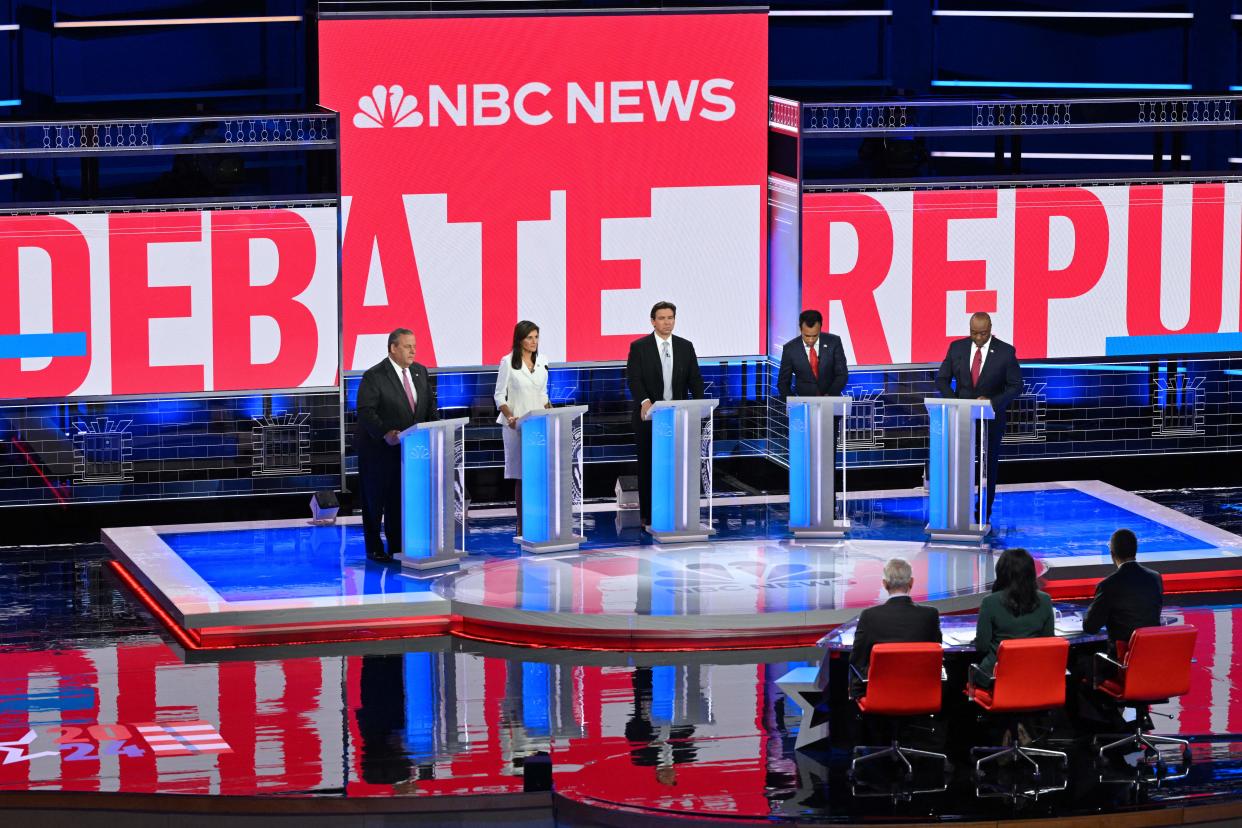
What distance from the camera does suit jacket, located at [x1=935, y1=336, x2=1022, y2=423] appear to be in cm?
1276

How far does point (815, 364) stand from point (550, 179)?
2.42 meters

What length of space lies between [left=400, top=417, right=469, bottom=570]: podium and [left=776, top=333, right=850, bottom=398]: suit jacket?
2199 millimetres

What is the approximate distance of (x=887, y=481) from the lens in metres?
15.4

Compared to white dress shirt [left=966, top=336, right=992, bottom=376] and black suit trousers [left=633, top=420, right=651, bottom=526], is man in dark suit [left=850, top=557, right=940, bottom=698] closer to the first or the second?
white dress shirt [left=966, top=336, right=992, bottom=376]

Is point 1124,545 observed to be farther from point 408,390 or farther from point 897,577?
point 408,390

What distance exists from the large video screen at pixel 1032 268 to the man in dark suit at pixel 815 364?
137cm

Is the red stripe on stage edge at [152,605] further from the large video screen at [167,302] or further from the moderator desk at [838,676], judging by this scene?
the moderator desk at [838,676]

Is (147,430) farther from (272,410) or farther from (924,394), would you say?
(924,394)

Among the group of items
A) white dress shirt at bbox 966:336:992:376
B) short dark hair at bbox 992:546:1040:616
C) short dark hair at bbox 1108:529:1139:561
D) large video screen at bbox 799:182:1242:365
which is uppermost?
large video screen at bbox 799:182:1242:365

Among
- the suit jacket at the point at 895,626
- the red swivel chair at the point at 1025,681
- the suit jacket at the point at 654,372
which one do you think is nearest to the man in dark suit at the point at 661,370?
the suit jacket at the point at 654,372

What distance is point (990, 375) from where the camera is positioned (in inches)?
502

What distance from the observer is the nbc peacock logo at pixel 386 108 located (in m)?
14.1

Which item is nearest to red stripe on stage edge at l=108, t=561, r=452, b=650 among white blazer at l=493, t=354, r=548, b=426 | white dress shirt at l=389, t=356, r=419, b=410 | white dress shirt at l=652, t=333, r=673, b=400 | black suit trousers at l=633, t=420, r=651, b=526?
white dress shirt at l=389, t=356, r=419, b=410

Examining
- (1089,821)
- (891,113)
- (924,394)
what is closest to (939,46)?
(891,113)
